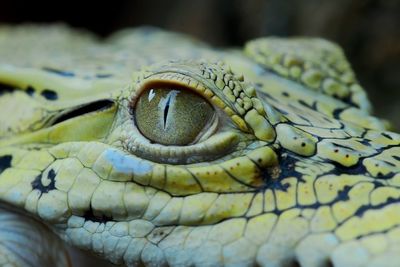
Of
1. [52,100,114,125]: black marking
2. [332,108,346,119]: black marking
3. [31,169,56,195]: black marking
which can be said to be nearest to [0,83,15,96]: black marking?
[52,100,114,125]: black marking

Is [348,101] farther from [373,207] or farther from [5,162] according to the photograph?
[5,162]

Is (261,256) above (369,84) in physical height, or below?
above

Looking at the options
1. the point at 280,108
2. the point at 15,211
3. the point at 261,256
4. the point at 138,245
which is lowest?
the point at 15,211

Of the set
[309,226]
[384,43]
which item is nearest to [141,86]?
[309,226]

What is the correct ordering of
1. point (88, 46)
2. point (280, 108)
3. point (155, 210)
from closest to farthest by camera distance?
point (155, 210)
point (280, 108)
point (88, 46)

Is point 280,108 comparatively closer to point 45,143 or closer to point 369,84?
point 45,143
